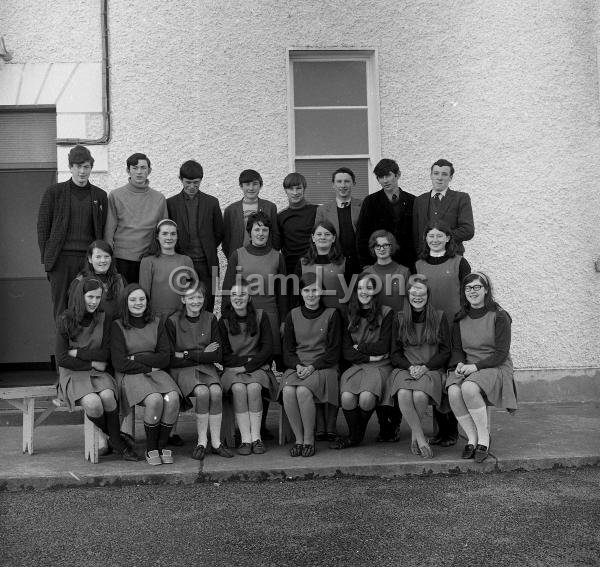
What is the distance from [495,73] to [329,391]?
3.48 meters

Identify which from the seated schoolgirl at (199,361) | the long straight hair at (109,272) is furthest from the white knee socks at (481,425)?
the long straight hair at (109,272)

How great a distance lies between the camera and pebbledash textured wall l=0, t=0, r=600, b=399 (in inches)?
264

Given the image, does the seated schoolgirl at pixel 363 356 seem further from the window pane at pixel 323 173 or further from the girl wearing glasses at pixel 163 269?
the window pane at pixel 323 173

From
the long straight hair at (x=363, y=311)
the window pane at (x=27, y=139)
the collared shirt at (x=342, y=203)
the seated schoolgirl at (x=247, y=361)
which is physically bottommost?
the seated schoolgirl at (x=247, y=361)

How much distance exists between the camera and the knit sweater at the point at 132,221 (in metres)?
5.73

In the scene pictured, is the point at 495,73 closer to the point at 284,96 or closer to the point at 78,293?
the point at 284,96

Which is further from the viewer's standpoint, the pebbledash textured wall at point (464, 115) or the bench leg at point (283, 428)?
the pebbledash textured wall at point (464, 115)

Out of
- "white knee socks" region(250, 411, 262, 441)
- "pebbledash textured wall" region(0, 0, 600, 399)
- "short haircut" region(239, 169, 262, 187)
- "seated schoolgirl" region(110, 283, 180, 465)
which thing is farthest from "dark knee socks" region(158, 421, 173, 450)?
"pebbledash textured wall" region(0, 0, 600, 399)

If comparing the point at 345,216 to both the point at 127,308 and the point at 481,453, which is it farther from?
the point at 481,453

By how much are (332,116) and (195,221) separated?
6.38ft

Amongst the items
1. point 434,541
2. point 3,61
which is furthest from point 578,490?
point 3,61

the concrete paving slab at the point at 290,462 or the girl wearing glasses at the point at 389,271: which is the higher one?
the girl wearing glasses at the point at 389,271

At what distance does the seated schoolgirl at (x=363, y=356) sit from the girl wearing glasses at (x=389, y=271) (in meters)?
0.18

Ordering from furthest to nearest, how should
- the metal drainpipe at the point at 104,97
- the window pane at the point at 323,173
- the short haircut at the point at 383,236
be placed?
the window pane at the point at 323,173
the metal drainpipe at the point at 104,97
the short haircut at the point at 383,236
